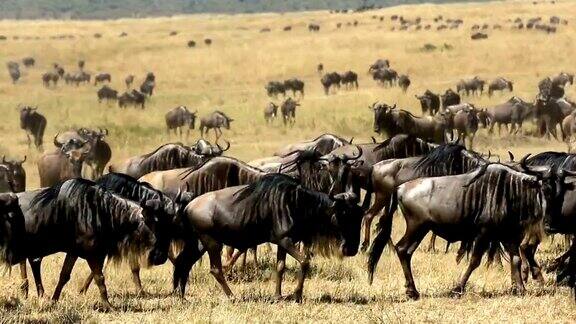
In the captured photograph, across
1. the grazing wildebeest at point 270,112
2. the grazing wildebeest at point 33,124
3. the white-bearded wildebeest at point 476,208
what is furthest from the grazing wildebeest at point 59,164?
the grazing wildebeest at point 270,112

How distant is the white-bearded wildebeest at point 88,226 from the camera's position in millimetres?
8430

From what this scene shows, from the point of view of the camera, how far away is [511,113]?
26.7 m

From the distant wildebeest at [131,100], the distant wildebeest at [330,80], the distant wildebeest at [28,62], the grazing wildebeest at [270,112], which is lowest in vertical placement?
the distant wildebeest at [330,80]

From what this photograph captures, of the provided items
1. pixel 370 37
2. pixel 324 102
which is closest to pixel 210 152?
pixel 324 102

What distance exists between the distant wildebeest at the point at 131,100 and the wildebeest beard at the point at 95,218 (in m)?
25.1

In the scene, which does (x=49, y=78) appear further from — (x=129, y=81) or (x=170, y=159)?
(x=170, y=159)

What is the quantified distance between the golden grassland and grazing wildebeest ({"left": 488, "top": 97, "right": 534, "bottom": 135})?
716mm

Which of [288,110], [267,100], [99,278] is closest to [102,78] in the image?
[267,100]

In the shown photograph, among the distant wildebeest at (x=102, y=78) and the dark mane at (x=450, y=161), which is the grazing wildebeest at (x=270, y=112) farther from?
the dark mane at (x=450, y=161)

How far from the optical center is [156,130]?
28.5 m

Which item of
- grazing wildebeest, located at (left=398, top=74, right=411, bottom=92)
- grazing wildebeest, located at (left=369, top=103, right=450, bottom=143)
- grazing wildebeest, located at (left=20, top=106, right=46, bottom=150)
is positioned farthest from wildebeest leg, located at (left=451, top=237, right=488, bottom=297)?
grazing wildebeest, located at (left=398, top=74, right=411, bottom=92)

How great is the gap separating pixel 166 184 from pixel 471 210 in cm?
417

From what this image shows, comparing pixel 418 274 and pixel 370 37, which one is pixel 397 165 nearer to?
pixel 418 274

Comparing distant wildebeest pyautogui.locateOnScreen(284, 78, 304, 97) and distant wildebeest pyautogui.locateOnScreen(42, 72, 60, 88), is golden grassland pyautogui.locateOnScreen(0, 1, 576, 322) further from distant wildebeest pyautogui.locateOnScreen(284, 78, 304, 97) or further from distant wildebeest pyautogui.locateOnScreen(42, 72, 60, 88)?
distant wildebeest pyautogui.locateOnScreen(284, 78, 304, 97)
